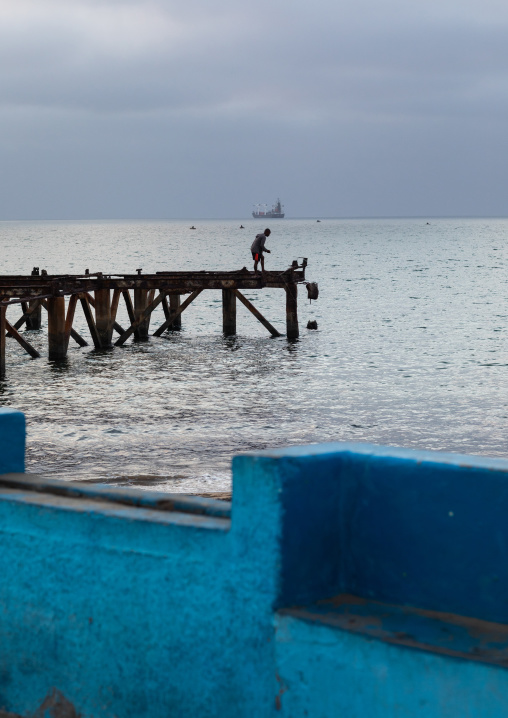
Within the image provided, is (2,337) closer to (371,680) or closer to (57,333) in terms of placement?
(57,333)

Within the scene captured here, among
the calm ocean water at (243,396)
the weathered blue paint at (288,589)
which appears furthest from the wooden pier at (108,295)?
the weathered blue paint at (288,589)

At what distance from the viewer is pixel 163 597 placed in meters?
3.34

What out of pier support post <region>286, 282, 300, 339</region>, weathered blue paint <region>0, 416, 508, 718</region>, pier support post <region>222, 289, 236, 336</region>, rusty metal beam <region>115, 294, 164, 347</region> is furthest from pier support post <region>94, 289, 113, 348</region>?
weathered blue paint <region>0, 416, 508, 718</region>

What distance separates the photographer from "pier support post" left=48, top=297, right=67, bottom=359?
20922 mm

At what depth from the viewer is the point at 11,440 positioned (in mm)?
4172

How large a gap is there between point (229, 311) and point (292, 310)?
233cm

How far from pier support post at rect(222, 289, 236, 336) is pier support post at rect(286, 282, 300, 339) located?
1844 millimetres

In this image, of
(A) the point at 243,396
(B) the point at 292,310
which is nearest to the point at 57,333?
(A) the point at 243,396

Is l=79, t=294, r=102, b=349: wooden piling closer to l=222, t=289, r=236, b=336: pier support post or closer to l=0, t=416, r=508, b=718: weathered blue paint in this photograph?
l=222, t=289, r=236, b=336: pier support post

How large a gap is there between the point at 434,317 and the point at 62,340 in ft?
73.1

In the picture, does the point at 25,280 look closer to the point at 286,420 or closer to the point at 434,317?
the point at 286,420

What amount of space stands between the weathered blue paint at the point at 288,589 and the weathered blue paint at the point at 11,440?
1.68 feet

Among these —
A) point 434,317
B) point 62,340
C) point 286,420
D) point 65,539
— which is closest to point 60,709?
point 65,539

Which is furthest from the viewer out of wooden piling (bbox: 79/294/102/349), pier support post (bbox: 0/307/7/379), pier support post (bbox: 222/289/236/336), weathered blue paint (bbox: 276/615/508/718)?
pier support post (bbox: 222/289/236/336)
